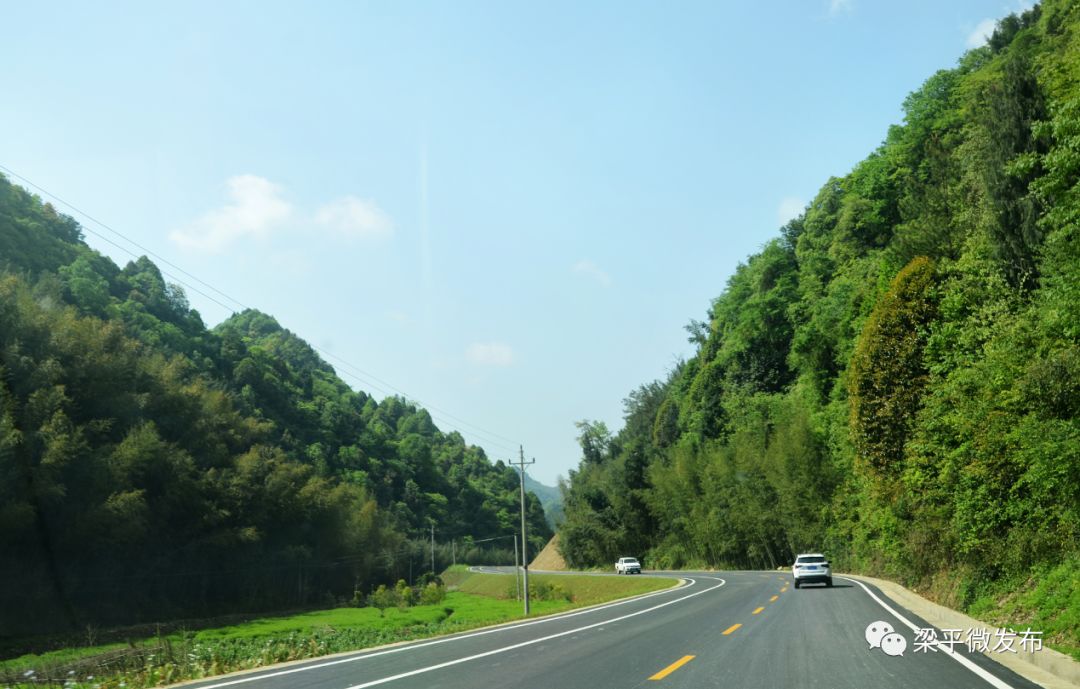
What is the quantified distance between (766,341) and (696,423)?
1250 centimetres

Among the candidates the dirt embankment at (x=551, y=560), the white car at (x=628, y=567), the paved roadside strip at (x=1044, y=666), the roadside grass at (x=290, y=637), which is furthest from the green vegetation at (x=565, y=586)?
the paved roadside strip at (x=1044, y=666)

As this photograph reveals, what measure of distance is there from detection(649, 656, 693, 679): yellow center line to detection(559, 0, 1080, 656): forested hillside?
5.76m

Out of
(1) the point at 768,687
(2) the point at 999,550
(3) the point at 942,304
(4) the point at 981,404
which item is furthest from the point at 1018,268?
(1) the point at 768,687

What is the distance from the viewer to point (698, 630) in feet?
56.2

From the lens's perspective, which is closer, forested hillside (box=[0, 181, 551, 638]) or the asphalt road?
the asphalt road

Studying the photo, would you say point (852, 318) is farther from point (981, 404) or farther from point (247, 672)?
point (247, 672)

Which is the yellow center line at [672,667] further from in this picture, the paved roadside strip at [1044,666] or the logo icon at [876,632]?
the paved roadside strip at [1044,666]

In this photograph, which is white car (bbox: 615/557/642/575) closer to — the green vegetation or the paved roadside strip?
the green vegetation

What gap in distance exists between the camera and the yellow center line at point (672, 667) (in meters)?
10.8

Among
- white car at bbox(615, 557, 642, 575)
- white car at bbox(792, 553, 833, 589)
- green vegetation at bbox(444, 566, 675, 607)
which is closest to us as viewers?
white car at bbox(792, 553, 833, 589)

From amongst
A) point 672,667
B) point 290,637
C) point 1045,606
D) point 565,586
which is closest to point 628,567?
point 565,586

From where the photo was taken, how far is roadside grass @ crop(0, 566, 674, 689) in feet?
54.2

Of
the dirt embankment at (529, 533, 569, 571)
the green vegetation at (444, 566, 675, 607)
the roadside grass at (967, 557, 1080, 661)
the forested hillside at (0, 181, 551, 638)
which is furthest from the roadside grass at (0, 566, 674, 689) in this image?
the dirt embankment at (529, 533, 569, 571)

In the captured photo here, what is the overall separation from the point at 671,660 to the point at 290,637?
1264 inches
